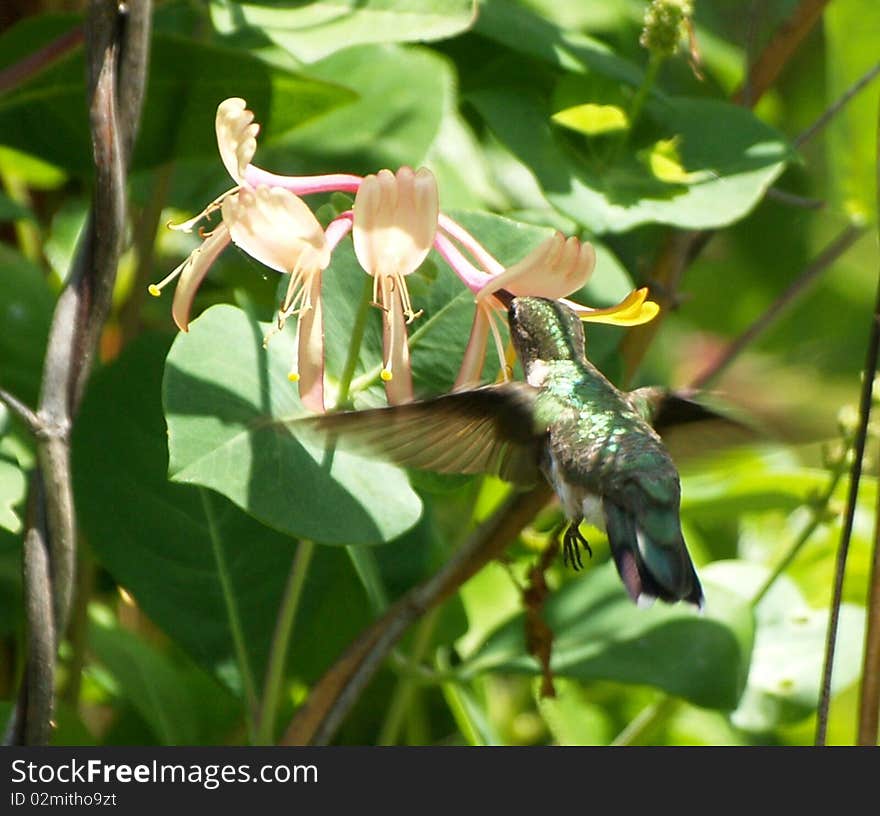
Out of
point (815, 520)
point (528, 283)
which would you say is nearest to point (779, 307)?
point (815, 520)

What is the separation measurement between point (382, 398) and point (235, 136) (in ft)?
0.66

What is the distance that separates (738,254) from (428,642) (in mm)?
1095

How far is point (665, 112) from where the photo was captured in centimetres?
123

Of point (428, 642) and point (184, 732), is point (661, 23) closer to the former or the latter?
point (428, 642)

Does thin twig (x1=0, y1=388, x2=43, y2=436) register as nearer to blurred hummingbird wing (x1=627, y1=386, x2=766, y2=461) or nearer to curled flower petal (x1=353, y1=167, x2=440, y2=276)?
curled flower petal (x1=353, y1=167, x2=440, y2=276)

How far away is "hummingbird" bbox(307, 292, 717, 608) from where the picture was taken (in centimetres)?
86

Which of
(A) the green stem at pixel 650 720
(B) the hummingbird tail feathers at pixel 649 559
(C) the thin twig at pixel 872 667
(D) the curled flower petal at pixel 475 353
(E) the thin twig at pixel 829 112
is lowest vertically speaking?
(A) the green stem at pixel 650 720

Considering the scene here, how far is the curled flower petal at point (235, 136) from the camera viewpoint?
822 mm

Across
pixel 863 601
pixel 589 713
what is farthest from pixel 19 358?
pixel 863 601

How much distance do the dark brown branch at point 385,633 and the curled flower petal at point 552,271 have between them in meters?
0.22

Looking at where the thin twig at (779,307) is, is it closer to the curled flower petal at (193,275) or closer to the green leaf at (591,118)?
the green leaf at (591,118)

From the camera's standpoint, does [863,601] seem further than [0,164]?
Yes

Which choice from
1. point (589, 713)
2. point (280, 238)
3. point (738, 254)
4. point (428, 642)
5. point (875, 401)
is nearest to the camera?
point (280, 238)

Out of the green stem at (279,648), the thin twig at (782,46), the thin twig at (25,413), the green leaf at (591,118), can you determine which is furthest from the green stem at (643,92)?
the thin twig at (25,413)
